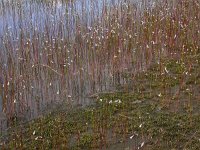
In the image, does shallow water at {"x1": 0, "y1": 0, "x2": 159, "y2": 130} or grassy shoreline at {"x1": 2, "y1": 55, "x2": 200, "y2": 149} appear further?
shallow water at {"x1": 0, "y1": 0, "x2": 159, "y2": 130}

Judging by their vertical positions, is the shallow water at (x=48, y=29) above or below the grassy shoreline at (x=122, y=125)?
above

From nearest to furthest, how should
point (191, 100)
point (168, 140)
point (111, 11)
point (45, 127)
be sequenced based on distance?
point (168, 140)
point (45, 127)
point (191, 100)
point (111, 11)

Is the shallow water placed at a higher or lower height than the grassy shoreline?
higher

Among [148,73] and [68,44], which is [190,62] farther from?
[68,44]

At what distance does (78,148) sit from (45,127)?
1.10 m

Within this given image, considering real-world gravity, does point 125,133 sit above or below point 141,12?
below

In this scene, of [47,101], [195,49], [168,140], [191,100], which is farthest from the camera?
[195,49]

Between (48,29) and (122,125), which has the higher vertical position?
(48,29)

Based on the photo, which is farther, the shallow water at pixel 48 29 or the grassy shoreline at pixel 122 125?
the shallow water at pixel 48 29

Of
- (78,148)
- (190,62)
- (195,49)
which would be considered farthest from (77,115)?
(195,49)

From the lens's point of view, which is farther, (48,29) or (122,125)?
(48,29)

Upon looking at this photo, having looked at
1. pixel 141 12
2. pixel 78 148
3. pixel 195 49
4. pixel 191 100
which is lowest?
pixel 78 148

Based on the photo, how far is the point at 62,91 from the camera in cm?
968

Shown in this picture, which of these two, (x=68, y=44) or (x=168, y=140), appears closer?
(x=168, y=140)
